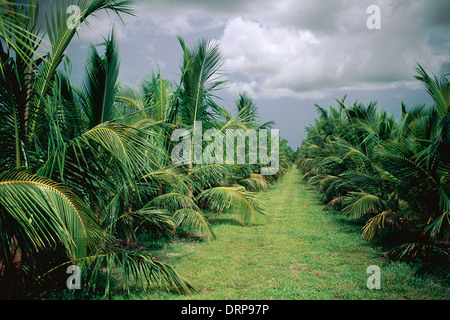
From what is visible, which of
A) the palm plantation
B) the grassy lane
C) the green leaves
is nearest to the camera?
the green leaves

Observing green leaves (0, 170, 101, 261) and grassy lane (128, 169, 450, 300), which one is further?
grassy lane (128, 169, 450, 300)

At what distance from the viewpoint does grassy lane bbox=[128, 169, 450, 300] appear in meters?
4.27

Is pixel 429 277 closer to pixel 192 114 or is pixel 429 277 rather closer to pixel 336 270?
pixel 336 270

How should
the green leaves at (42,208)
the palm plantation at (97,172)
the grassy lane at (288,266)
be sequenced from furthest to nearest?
the grassy lane at (288,266) < the palm plantation at (97,172) < the green leaves at (42,208)

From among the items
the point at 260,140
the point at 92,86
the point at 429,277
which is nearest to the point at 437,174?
the point at 429,277

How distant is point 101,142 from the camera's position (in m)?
2.95

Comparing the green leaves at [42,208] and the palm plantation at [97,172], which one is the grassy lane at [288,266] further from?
the green leaves at [42,208]

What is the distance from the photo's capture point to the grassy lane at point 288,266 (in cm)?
427

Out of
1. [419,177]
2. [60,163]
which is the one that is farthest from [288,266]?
[60,163]

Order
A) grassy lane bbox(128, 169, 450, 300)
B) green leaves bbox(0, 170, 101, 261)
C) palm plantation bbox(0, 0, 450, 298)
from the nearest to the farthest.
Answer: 1. green leaves bbox(0, 170, 101, 261)
2. palm plantation bbox(0, 0, 450, 298)
3. grassy lane bbox(128, 169, 450, 300)

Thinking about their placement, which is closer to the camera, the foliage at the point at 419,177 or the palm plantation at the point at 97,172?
the palm plantation at the point at 97,172

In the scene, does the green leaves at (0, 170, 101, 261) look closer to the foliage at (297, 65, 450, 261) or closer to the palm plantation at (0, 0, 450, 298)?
the palm plantation at (0, 0, 450, 298)

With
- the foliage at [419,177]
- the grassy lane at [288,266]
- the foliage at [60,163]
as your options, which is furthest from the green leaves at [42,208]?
the foliage at [419,177]

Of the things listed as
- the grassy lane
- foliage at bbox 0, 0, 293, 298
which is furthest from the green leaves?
the grassy lane
